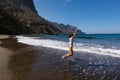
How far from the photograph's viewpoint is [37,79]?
Result: 7.96m

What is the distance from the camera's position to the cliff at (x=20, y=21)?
94.7 meters

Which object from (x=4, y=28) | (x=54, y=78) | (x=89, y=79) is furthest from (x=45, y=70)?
(x=4, y=28)

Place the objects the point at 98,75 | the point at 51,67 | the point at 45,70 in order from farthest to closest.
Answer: the point at 51,67
the point at 45,70
the point at 98,75

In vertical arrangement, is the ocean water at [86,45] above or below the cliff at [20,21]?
below

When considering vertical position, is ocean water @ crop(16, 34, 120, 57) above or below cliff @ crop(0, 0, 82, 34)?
below

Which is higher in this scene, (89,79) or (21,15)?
(21,15)

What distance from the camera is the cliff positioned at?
311ft

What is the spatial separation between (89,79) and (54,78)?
155 centimetres

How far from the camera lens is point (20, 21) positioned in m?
142

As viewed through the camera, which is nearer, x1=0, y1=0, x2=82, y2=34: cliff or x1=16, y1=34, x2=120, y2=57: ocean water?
x1=16, y1=34, x2=120, y2=57: ocean water

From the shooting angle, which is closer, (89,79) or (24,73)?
(89,79)

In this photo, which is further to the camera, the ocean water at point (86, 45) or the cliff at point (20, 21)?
the cliff at point (20, 21)

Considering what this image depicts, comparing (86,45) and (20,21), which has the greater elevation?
(20,21)

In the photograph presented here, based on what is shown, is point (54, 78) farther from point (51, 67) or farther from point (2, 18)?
point (2, 18)
